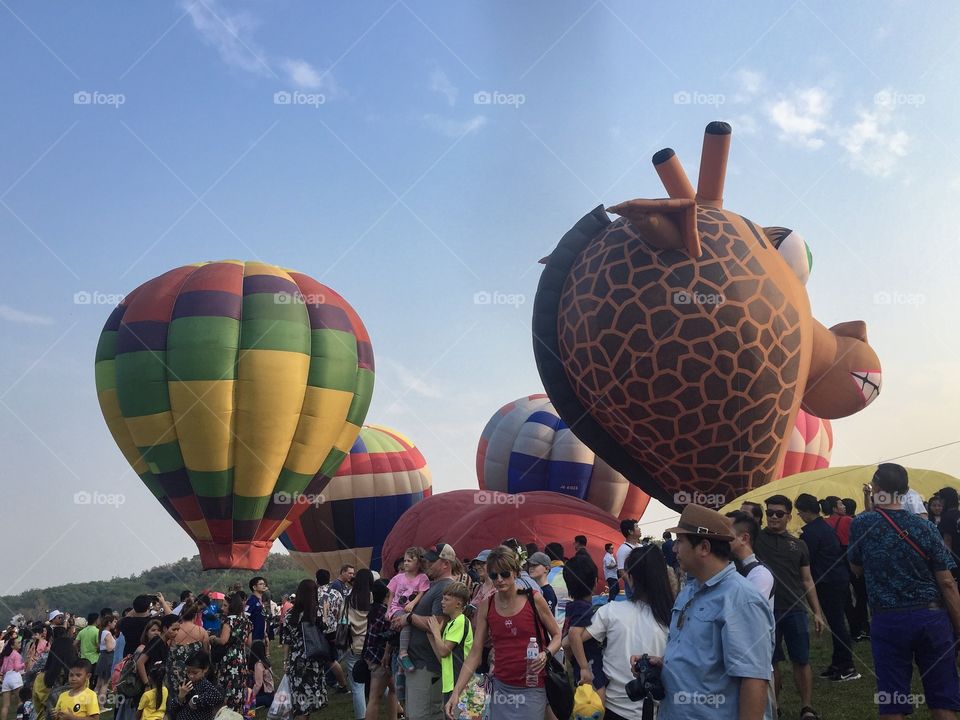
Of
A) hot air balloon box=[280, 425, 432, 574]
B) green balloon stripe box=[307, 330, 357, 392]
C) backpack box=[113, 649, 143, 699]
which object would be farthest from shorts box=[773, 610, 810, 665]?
hot air balloon box=[280, 425, 432, 574]

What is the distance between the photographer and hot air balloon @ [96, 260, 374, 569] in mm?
21203

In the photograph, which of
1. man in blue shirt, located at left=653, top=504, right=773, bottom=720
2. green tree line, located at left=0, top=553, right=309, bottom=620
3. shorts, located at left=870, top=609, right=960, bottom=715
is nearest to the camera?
man in blue shirt, located at left=653, top=504, right=773, bottom=720

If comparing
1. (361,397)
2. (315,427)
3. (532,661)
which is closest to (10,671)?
(315,427)

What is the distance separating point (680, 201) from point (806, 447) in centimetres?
1007

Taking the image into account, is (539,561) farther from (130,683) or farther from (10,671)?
(10,671)

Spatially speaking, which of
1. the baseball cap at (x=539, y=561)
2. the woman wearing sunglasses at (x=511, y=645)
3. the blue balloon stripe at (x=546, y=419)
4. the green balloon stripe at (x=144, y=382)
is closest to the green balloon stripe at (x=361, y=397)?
the blue balloon stripe at (x=546, y=419)

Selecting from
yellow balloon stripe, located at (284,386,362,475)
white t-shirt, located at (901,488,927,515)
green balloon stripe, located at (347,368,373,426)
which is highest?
green balloon stripe, located at (347,368,373,426)

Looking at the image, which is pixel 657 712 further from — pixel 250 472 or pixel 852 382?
pixel 250 472

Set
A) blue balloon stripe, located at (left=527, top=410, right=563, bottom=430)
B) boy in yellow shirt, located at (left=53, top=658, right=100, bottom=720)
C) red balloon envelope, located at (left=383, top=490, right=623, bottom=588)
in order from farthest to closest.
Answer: blue balloon stripe, located at (left=527, top=410, right=563, bottom=430), red balloon envelope, located at (left=383, top=490, right=623, bottom=588), boy in yellow shirt, located at (left=53, top=658, right=100, bottom=720)

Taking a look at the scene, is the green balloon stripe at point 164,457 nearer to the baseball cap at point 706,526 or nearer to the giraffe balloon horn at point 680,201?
the giraffe balloon horn at point 680,201

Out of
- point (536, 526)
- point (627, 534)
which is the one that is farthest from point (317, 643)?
point (536, 526)

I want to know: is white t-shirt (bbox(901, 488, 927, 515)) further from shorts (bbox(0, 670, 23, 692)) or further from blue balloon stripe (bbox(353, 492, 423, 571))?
blue balloon stripe (bbox(353, 492, 423, 571))

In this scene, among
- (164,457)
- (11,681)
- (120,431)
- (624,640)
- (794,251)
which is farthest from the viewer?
(120,431)

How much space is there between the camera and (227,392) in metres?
21.2
